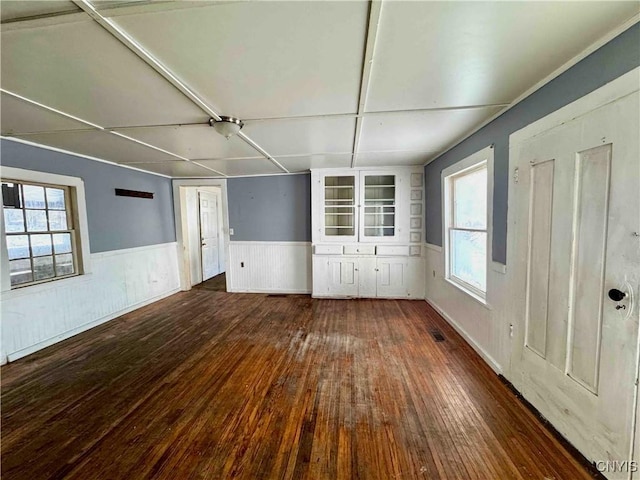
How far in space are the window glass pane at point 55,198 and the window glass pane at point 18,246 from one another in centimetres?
49

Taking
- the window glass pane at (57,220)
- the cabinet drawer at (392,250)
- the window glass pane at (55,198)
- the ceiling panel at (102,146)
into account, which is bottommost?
the cabinet drawer at (392,250)

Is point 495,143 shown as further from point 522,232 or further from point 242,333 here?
Result: point 242,333

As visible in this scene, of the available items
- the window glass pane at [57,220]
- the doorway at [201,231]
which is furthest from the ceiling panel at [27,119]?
the doorway at [201,231]

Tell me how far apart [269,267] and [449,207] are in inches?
132

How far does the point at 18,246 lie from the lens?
111 inches

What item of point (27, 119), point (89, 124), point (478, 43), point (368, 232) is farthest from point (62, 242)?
point (478, 43)

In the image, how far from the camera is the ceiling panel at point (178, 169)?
405 centimetres

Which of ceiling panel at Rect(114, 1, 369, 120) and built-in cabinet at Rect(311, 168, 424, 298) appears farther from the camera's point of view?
built-in cabinet at Rect(311, 168, 424, 298)

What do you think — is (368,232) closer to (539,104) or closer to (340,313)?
(340,313)

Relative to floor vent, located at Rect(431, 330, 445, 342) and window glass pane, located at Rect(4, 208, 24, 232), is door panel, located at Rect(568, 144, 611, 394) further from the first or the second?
window glass pane, located at Rect(4, 208, 24, 232)

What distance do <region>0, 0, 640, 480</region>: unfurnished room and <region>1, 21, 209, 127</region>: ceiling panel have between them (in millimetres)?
16

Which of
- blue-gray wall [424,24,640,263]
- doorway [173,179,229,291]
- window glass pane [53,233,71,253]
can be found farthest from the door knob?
doorway [173,179,229,291]

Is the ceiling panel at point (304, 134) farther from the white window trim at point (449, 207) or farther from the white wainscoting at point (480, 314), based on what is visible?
the white wainscoting at point (480, 314)

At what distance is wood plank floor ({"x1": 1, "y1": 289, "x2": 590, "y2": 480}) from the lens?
1.49 meters
